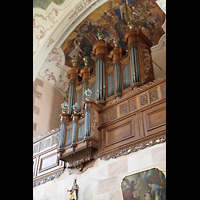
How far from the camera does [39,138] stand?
8.90m

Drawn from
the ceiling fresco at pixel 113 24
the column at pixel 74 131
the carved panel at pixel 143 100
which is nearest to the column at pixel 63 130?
the column at pixel 74 131

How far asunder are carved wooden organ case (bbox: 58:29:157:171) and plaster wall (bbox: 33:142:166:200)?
365 mm

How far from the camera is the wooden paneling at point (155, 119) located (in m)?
5.81

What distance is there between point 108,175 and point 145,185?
118 cm

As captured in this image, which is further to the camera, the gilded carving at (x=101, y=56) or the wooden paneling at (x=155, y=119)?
the gilded carving at (x=101, y=56)

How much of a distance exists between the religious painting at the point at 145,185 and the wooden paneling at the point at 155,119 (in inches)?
38.2

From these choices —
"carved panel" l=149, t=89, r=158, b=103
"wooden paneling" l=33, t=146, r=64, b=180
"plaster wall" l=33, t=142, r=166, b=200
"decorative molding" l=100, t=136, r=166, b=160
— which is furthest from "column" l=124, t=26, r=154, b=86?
"wooden paneling" l=33, t=146, r=64, b=180

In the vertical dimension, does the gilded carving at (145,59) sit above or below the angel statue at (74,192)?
above

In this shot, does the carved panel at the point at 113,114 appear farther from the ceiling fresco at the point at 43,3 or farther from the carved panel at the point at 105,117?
the ceiling fresco at the point at 43,3

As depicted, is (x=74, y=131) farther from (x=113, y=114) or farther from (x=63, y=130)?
(x=113, y=114)

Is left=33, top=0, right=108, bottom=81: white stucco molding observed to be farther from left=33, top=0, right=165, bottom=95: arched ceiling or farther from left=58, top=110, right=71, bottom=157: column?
left=58, top=110, right=71, bottom=157: column

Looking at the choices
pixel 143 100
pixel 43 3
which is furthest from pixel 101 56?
pixel 143 100
